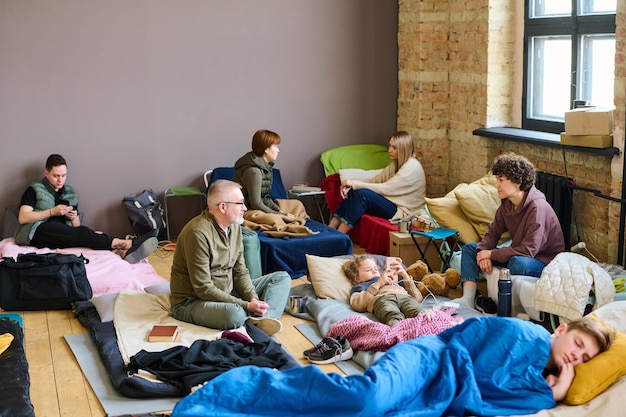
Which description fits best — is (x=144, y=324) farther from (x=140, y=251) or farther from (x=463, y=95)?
(x=463, y=95)

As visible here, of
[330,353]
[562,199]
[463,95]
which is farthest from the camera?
[463,95]

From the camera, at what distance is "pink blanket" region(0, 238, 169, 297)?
20.6 feet

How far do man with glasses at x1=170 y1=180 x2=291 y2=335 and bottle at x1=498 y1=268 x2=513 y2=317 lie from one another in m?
A: 1.42

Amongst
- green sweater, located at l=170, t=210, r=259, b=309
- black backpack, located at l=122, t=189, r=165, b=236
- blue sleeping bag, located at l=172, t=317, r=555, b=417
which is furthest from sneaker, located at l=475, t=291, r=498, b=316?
black backpack, located at l=122, t=189, r=165, b=236

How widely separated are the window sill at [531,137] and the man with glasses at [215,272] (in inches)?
99.4

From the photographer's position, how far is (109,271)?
6.54m

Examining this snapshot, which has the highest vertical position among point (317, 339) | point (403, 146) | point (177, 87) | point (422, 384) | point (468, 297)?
point (177, 87)

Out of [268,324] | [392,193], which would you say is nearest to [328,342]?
[268,324]

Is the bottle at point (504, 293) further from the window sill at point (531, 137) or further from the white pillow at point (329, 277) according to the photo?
the window sill at point (531, 137)

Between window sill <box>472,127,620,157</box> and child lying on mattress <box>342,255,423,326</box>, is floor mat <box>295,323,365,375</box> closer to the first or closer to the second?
child lying on mattress <box>342,255,423,326</box>

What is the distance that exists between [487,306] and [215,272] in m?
1.87

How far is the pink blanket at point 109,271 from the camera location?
6270mm

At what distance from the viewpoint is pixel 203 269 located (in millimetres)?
5352

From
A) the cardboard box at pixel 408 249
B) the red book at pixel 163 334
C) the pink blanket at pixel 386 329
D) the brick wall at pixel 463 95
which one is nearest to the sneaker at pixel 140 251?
the red book at pixel 163 334
